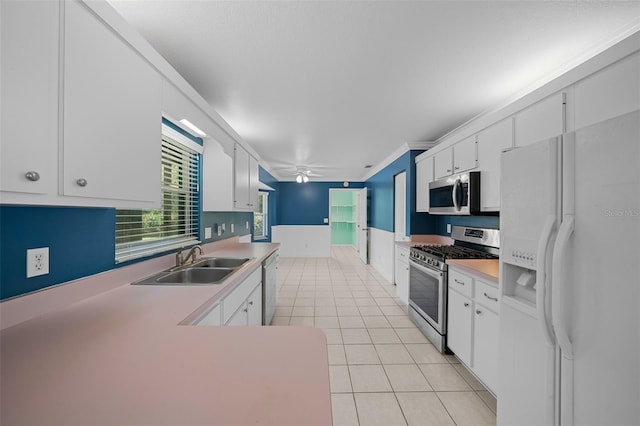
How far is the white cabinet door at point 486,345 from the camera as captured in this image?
179cm

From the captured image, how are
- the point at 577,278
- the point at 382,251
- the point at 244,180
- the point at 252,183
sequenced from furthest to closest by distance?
the point at 382,251, the point at 252,183, the point at 244,180, the point at 577,278

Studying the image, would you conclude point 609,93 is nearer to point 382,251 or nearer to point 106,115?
point 106,115

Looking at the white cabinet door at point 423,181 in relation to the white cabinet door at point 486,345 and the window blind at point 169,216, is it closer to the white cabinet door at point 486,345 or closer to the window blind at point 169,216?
the white cabinet door at point 486,345

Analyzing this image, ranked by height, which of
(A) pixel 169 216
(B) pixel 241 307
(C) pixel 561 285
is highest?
(A) pixel 169 216

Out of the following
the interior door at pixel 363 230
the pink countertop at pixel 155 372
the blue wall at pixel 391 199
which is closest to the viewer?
the pink countertop at pixel 155 372

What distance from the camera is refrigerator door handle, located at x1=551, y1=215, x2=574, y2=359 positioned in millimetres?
1036

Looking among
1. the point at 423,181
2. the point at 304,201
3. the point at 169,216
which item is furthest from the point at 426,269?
the point at 304,201

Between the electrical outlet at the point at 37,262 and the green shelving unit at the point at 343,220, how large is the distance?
9.77m

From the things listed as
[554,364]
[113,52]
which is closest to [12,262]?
[113,52]

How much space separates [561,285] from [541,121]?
56.6 inches

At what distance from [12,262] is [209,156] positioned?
1896 millimetres

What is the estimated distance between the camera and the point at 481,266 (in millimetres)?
2125

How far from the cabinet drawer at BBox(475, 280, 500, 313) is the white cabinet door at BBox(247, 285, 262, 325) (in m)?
1.85

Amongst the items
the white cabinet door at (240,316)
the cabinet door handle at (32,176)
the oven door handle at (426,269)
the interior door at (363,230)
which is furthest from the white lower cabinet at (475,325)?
the interior door at (363,230)
